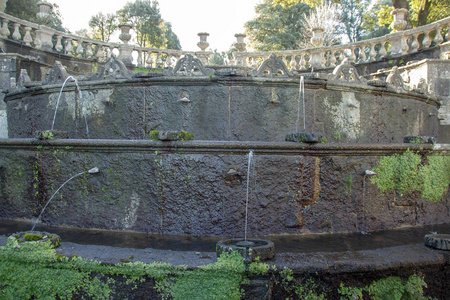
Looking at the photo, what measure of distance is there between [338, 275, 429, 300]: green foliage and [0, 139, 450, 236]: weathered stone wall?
3.70 feet

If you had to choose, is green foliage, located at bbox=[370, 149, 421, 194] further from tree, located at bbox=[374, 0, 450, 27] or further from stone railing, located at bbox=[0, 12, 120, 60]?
tree, located at bbox=[374, 0, 450, 27]

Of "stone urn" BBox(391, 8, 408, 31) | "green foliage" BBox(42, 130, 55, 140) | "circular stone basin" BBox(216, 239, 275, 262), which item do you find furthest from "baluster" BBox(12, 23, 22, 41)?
"stone urn" BBox(391, 8, 408, 31)

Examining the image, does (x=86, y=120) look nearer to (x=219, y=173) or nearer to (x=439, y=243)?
(x=219, y=173)

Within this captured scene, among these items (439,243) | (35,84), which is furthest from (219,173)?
(35,84)

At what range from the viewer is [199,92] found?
5.21 meters

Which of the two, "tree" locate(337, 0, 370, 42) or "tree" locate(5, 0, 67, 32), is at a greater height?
"tree" locate(337, 0, 370, 42)

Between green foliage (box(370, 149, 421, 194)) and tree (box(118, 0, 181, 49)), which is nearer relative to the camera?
green foliage (box(370, 149, 421, 194))

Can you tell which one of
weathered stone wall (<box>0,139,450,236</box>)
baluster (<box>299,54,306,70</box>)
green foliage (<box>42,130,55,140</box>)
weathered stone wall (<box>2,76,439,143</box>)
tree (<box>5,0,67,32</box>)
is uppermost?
tree (<box>5,0,67,32</box>)

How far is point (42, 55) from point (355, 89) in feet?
34.1

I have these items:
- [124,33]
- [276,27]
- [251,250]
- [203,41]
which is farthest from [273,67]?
[276,27]

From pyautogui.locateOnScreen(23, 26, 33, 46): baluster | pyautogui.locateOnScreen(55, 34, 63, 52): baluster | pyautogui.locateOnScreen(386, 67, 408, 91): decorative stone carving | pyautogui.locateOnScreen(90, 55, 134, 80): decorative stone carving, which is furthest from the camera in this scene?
pyautogui.locateOnScreen(55, 34, 63, 52): baluster

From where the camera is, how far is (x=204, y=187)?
3.82 m

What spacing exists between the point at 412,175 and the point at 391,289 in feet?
6.45

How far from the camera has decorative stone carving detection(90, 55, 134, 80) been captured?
5504 mm
